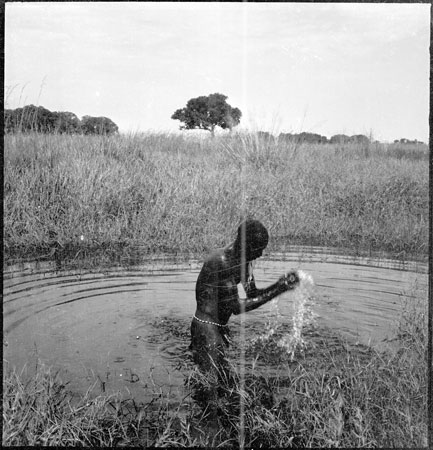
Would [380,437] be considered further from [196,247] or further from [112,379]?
[196,247]

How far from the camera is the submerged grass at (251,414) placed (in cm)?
293

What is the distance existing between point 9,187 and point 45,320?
211 centimetres

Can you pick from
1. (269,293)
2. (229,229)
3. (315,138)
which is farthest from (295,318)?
(315,138)

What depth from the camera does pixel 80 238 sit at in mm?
6457

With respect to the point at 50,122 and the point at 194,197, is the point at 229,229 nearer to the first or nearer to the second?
the point at 194,197

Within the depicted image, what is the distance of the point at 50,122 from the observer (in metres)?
7.97

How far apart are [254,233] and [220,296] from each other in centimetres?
54

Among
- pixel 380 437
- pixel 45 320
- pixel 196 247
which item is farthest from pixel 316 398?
pixel 196 247

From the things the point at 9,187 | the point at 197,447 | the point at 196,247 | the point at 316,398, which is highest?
the point at 9,187

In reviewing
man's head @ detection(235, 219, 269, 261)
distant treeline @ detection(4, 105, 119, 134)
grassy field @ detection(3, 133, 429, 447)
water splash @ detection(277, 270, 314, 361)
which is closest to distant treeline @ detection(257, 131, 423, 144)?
grassy field @ detection(3, 133, 429, 447)

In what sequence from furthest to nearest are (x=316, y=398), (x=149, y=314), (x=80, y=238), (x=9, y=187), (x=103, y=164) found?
(x=103, y=164) < (x=80, y=238) < (x=9, y=187) < (x=149, y=314) < (x=316, y=398)

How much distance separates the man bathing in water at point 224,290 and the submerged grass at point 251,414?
49 cm

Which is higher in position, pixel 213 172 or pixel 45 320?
pixel 213 172

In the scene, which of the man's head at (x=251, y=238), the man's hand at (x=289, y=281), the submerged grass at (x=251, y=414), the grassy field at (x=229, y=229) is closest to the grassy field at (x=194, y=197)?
the grassy field at (x=229, y=229)
